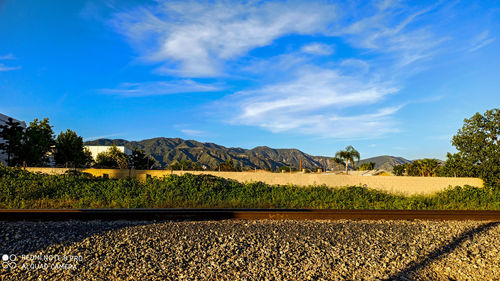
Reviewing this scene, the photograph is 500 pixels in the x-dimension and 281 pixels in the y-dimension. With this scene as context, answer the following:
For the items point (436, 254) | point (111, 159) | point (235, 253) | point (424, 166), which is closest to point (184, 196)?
point (235, 253)

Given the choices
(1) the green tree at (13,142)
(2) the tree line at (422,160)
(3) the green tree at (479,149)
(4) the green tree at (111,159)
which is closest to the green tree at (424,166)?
(2) the tree line at (422,160)

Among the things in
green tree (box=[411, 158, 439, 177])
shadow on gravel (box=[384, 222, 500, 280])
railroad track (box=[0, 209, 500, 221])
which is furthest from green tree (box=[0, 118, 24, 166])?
green tree (box=[411, 158, 439, 177])

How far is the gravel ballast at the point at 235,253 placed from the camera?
576cm

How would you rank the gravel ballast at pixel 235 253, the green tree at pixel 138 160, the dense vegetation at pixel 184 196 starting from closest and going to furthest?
1. the gravel ballast at pixel 235 253
2. the dense vegetation at pixel 184 196
3. the green tree at pixel 138 160

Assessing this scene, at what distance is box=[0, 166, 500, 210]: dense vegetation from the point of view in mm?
14844

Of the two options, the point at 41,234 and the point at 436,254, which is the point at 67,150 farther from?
the point at 436,254

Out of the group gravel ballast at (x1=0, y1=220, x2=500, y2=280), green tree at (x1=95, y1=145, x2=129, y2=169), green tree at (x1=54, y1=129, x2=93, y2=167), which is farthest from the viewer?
green tree at (x1=95, y1=145, x2=129, y2=169)

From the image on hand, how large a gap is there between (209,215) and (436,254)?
20.5 feet

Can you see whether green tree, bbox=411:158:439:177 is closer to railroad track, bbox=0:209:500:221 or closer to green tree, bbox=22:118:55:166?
railroad track, bbox=0:209:500:221

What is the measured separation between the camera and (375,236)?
8227 mm

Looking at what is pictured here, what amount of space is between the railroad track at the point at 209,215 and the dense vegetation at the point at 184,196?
14.2ft

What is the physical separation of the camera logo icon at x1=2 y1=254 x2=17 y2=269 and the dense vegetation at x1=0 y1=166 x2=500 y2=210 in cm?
779

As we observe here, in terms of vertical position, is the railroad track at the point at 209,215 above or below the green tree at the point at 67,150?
below

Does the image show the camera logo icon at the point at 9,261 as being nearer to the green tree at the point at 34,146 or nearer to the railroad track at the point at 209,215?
the railroad track at the point at 209,215
